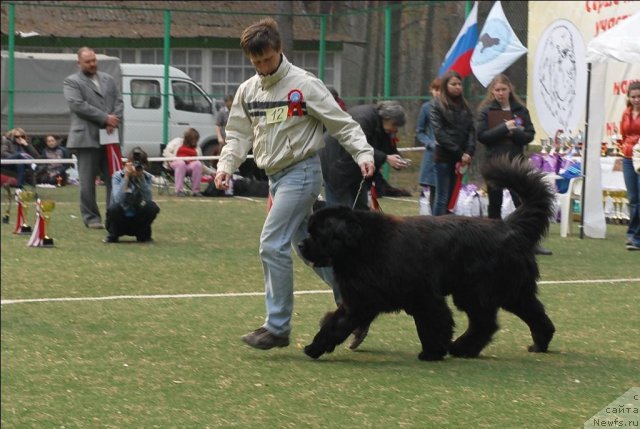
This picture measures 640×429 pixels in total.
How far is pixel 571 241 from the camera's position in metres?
13.5

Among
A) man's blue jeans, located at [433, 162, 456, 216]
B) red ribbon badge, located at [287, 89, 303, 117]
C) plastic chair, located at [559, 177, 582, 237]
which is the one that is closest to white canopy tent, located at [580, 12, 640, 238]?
→ plastic chair, located at [559, 177, 582, 237]

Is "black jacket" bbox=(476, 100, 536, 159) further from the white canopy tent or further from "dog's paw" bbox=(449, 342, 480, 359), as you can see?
"dog's paw" bbox=(449, 342, 480, 359)

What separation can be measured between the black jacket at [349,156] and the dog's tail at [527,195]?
1123 mm

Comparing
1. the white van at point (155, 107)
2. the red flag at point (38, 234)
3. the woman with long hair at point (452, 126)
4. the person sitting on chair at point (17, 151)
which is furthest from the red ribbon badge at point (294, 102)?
→ the white van at point (155, 107)

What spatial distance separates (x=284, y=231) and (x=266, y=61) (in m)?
0.98

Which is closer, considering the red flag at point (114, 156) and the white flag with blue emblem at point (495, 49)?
the red flag at point (114, 156)

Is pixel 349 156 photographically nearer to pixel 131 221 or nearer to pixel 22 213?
pixel 131 221

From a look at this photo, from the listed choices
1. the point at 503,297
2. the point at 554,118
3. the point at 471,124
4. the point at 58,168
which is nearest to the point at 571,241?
the point at 471,124

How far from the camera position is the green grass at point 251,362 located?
557cm

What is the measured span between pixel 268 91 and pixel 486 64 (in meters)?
10.6

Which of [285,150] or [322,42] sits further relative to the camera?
[322,42]

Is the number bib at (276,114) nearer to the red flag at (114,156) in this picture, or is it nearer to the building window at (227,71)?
the red flag at (114,156)

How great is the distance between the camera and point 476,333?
22.7ft

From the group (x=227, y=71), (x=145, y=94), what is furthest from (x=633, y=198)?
(x=227, y=71)
